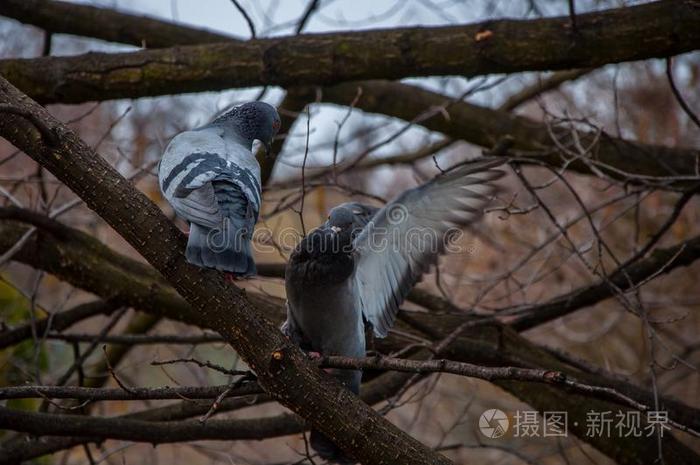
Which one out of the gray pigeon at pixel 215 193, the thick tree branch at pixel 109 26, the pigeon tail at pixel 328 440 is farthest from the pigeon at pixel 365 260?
the thick tree branch at pixel 109 26

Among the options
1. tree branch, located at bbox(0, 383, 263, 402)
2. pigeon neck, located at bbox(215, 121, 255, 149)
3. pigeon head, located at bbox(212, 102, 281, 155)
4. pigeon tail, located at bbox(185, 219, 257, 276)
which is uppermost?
pigeon head, located at bbox(212, 102, 281, 155)

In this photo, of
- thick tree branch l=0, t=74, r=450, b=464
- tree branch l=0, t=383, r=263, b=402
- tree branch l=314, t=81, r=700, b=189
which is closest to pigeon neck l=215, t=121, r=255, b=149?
thick tree branch l=0, t=74, r=450, b=464

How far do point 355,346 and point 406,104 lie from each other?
2.19 metres

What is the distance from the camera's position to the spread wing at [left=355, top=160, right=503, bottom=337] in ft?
11.6

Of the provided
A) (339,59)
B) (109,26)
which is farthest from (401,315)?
(109,26)

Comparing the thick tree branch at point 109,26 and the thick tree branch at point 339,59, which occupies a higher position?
the thick tree branch at point 109,26

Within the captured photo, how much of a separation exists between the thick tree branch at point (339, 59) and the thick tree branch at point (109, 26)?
1.80ft

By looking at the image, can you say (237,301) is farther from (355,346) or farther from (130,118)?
(130,118)

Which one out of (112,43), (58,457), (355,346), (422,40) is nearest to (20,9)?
(112,43)

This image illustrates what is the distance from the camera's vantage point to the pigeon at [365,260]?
3270mm

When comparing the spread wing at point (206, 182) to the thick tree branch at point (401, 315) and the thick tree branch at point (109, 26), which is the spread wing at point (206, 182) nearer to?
the thick tree branch at point (401, 315)

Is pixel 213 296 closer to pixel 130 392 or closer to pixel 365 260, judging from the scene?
pixel 130 392

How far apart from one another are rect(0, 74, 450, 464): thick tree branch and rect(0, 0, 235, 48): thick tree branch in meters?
2.30

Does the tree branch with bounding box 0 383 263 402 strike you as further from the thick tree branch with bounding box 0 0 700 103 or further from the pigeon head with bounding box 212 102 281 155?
the thick tree branch with bounding box 0 0 700 103
